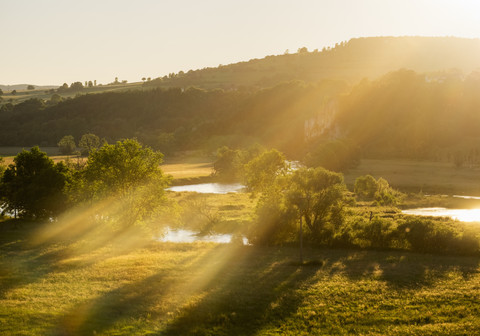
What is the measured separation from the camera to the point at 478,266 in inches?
1937

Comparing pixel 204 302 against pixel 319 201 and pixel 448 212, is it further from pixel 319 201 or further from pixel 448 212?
pixel 448 212

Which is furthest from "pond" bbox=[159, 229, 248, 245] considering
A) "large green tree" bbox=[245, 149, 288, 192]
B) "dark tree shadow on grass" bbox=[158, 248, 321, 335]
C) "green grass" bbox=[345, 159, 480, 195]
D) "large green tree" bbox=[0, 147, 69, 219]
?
"green grass" bbox=[345, 159, 480, 195]

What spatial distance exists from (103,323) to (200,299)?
9.39 metres

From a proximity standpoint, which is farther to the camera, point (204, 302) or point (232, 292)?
point (232, 292)

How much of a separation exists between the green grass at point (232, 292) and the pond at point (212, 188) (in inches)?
2736

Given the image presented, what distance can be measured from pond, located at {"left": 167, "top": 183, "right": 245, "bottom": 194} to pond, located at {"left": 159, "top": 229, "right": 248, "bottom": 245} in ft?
163

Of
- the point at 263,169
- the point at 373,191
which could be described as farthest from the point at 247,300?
the point at 373,191

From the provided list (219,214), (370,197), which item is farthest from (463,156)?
(219,214)

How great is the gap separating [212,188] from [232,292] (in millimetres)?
93314

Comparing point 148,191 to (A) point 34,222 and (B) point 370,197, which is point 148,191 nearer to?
(A) point 34,222

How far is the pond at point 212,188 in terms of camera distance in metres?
127

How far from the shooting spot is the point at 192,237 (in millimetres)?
72750

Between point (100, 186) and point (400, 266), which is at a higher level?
point (100, 186)

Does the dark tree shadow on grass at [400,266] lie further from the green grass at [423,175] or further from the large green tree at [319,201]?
the green grass at [423,175]
